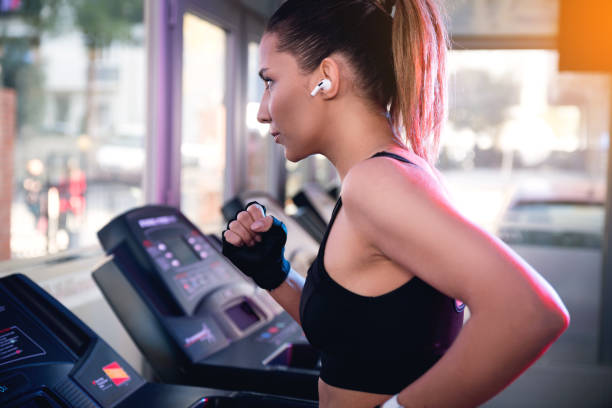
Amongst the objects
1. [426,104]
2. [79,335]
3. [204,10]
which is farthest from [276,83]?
[204,10]

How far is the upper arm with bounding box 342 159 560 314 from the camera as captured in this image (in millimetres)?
748

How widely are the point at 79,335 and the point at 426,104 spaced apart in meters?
0.87

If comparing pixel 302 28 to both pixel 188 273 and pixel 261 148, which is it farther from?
pixel 261 148

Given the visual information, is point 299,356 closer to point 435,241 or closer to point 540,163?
point 435,241

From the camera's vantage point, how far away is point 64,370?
120cm

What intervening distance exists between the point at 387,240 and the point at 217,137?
2.59m

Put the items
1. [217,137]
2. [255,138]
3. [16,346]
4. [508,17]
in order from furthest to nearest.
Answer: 1. [508,17]
2. [255,138]
3. [217,137]
4. [16,346]

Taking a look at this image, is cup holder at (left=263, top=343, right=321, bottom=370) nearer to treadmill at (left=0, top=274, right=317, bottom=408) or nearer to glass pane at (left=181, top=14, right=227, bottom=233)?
treadmill at (left=0, top=274, right=317, bottom=408)

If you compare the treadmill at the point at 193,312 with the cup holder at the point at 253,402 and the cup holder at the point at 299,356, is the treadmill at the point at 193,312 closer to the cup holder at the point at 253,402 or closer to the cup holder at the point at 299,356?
the cup holder at the point at 299,356

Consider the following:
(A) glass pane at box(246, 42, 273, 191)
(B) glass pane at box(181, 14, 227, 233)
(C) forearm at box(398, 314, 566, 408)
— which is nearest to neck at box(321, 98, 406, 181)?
(C) forearm at box(398, 314, 566, 408)

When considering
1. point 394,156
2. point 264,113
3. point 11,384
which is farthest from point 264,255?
point 11,384

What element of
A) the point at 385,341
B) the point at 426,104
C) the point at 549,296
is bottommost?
the point at 385,341

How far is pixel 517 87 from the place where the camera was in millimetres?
4312

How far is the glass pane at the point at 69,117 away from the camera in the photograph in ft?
9.55
